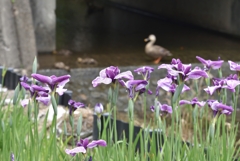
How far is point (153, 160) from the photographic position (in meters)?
1.87

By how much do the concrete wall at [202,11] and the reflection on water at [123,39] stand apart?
0.98 feet

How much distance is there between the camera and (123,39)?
39.4 feet

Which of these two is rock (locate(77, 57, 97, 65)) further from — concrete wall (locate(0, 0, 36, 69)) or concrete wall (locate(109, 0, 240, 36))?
concrete wall (locate(109, 0, 240, 36))

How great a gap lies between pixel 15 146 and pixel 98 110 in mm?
407

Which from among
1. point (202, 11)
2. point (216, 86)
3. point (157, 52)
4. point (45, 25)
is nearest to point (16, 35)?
point (45, 25)

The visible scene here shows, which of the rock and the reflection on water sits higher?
the reflection on water

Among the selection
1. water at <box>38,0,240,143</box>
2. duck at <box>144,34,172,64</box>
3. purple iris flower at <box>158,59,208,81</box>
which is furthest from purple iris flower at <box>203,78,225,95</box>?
duck at <box>144,34,172,64</box>

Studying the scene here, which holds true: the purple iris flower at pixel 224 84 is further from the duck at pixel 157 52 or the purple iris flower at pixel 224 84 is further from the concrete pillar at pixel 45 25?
the concrete pillar at pixel 45 25

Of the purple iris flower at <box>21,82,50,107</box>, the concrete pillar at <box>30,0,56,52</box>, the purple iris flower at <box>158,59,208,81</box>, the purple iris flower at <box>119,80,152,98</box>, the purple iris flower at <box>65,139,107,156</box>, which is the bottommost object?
the purple iris flower at <box>65,139,107,156</box>

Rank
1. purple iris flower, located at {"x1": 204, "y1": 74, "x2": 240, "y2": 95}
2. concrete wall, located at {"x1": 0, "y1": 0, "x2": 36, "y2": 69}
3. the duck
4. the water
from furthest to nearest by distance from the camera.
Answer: the duck → the water → concrete wall, located at {"x1": 0, "y1": 0, "x2": 36, "y2": 69} → purple iris flower, located at {"x1": 204, "y1": 74, "x2": 240, "y2": 95}

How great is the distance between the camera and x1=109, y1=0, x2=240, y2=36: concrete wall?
13.2 m

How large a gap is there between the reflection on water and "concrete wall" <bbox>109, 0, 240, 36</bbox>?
0.98 feet

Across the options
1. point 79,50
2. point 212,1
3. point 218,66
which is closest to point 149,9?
point 212,1

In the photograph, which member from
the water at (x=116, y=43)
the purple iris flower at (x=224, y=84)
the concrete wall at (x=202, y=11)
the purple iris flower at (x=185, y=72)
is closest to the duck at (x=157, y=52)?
the water at (x=116, y=43)
